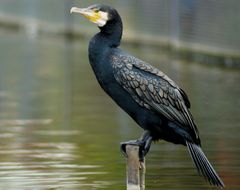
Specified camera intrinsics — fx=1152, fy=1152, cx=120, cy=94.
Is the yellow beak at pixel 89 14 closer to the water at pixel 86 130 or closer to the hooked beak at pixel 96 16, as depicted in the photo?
the hooked beak at pixel 96 16

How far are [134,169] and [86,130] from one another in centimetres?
622

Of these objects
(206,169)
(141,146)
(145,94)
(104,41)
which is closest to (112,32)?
(104,41)

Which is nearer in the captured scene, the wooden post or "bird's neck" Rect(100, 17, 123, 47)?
the wooden post

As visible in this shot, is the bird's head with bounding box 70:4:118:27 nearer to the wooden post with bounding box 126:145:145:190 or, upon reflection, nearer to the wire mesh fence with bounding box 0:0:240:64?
the wooden post with bounding box 126:145:145:190

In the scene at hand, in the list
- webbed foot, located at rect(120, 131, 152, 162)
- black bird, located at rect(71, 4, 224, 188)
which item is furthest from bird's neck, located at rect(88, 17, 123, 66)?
webbed foot, located at rect(120, 131, 152, 162)

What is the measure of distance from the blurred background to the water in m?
0.01

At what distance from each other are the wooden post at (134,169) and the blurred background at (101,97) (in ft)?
3.27

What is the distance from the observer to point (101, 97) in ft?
68.3

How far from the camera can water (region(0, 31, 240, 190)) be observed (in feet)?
37.3

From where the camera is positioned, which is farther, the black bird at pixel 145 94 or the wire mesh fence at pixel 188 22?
the wire mesh fence at pixel 188 22

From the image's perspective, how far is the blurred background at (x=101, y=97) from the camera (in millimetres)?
11797

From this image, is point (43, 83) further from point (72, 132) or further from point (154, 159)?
point (154, 159)

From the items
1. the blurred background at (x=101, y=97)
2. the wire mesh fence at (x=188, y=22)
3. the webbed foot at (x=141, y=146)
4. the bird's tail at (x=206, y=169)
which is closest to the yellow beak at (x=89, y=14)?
the webbed foot at (x=141, y=146)

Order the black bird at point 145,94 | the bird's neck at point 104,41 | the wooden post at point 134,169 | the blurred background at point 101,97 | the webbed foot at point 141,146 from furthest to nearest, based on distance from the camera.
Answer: the blurred background at point 101,97
the bird's neck at point 104,41
the black bird at point 145,94
the webbed foot at point 141,146
the wooden post at point 134,169
